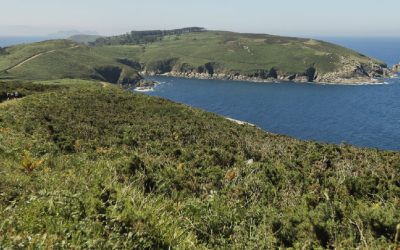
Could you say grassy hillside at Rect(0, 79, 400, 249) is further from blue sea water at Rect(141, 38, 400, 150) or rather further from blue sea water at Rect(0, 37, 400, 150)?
blue sea water at Rect(0, 37, 400, 150)

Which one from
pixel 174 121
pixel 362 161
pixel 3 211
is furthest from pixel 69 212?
pixel 174 121

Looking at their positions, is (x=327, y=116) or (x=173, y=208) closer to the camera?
(x=173, y=208)

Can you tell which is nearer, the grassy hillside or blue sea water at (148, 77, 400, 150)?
the grassy hillside

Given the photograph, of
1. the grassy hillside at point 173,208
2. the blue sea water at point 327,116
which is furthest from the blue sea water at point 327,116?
the grassy hillside at point 173,208

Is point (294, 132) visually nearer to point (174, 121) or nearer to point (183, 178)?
point (174, 121)

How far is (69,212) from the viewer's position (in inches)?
276

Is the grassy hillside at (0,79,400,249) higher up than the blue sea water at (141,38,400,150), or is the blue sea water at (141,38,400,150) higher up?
the grassy hillside at (0,79,400,249)

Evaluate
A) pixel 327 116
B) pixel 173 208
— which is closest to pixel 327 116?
pixel 327 116

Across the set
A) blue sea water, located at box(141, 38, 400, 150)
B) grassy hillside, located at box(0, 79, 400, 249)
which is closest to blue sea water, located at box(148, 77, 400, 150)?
blue sea water, located at box(141, 38, 400, 150)

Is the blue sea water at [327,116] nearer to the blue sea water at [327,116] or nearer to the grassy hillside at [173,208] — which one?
the blue sea water at [327,116]

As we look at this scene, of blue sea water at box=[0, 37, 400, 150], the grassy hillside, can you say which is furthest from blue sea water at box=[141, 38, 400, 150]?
the grassy hillside

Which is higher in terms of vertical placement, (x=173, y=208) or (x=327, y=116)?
(x=173, y=208)

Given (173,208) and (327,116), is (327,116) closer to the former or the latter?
(327,116)

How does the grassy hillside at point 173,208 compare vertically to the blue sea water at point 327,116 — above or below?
above
